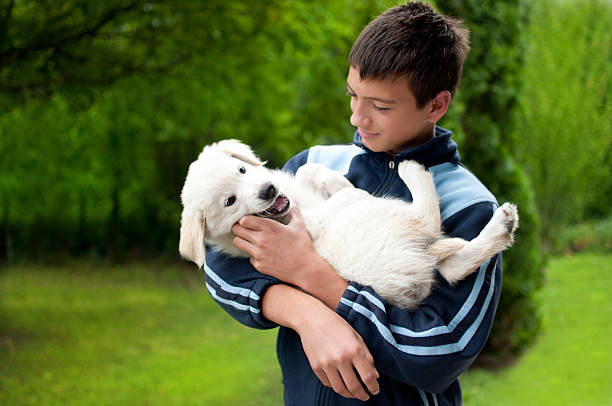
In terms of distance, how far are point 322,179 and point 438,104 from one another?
1.69 ft

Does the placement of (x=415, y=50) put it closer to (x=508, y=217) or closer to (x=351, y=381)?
(x=508, y=217)

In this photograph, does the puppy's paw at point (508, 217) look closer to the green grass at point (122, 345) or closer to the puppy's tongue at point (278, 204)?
the puppy's tongue at point (278, 204)

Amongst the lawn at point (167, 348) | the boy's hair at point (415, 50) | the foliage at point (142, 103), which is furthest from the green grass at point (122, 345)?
the boy's hair at point (415, 50)

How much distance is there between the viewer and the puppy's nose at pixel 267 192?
1.99 metres

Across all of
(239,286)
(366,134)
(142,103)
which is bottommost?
(142,103)

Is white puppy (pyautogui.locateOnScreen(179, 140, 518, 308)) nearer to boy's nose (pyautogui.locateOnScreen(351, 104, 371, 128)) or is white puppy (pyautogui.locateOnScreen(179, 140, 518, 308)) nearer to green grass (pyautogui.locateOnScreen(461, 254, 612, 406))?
boy's nose (pyautogui.locateOnScreen(351, 104, 371, 128))

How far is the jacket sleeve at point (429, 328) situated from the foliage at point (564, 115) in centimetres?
876

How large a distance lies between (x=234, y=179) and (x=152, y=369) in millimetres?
5013

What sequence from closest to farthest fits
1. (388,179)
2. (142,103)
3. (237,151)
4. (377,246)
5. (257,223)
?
(377,246), (257,223), (388,179), (237,151), (142,103)

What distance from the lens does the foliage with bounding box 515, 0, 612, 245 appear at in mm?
10031

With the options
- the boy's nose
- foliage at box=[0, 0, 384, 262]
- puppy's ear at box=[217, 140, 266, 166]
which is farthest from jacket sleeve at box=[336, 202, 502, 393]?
foliage at box=[0, 0, 384, 262]

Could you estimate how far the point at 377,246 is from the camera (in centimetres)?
182

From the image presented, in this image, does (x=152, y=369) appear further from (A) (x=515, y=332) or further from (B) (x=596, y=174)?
(B) (x=596, y=174)

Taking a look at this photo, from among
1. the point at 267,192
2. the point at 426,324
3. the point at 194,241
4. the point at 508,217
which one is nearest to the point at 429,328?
the point at 426,324
